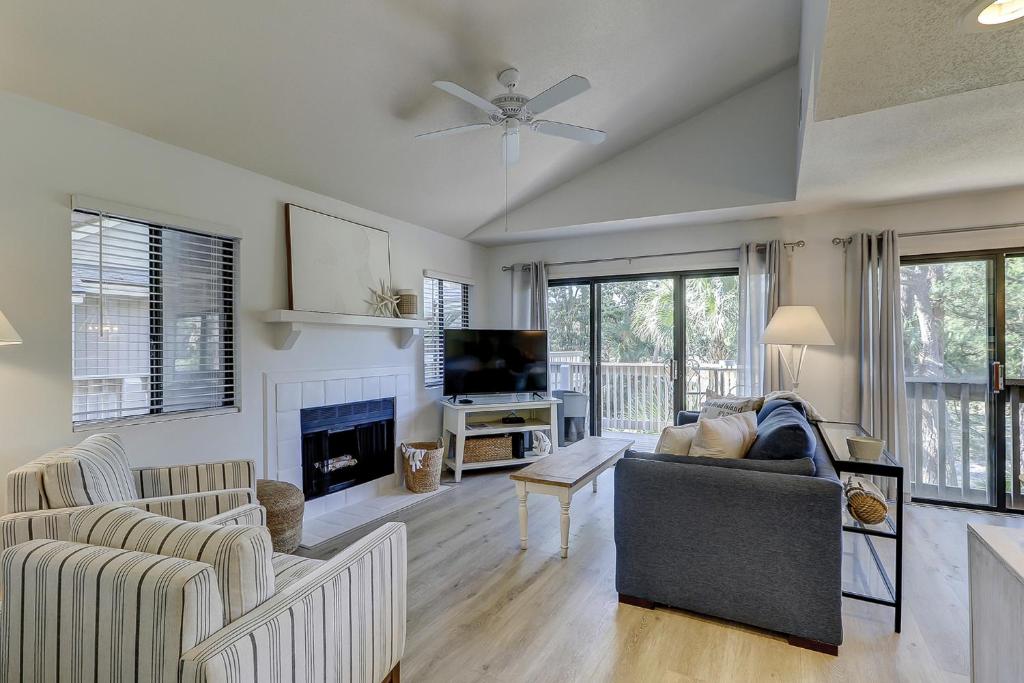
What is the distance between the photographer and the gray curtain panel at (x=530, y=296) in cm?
540

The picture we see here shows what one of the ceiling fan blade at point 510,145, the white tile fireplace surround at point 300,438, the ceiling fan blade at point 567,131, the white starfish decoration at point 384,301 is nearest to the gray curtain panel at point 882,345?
the ceiling fan blade at point 567,131

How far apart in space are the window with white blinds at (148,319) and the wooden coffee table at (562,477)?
190cm

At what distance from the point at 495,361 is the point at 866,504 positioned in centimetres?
333

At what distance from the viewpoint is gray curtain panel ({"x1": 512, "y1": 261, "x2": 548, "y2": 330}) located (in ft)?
17.7

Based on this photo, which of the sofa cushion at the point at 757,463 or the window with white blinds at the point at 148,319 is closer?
the sofa cushion at the point at 757,463

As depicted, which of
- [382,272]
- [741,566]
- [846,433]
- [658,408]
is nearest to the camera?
[741,566]

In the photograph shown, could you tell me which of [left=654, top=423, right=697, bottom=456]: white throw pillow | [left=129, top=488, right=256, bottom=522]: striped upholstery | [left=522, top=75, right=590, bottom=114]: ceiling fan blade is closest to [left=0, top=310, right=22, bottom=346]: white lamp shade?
[left=129, top=488, right=256, bottom=522]: striped upholstery

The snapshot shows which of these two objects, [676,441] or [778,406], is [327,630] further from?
[778,406]

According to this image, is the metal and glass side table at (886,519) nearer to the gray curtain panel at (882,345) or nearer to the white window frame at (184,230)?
the gray curtain panel at (882,345)

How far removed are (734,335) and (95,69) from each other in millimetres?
4797

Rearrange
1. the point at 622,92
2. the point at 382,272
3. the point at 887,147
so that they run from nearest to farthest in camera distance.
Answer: the point at 887,147
the point at 622,92
the point at 382,272

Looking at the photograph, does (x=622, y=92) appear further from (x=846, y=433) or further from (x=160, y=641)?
(x=160, y=641)

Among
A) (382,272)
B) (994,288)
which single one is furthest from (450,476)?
(994,288)

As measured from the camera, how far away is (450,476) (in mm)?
4699
